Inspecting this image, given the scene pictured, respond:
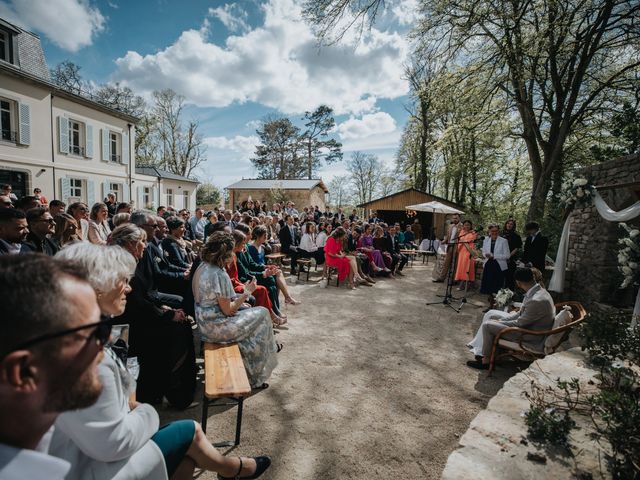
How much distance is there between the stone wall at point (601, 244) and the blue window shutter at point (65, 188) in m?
20.1

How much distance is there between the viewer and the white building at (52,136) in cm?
1355

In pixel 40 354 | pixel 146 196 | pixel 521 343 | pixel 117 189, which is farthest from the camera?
pixel 146 196

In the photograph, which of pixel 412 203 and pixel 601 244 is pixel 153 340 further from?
pixel 412 203

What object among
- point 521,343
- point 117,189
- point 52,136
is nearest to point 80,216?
point 521,343

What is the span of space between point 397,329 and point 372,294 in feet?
7.93

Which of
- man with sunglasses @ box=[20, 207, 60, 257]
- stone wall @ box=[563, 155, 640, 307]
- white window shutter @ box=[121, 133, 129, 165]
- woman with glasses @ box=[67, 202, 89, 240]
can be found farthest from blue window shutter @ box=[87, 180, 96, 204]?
stone wall @ box=[563, 155, 640, 307]

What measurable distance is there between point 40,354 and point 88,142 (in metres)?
20.6

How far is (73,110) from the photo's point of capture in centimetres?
1609

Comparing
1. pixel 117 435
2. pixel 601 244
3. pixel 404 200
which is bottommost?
pixel 117 435

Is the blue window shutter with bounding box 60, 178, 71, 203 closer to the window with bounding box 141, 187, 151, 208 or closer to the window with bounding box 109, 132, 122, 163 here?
the window with bounding box 109, 132, 122, 163

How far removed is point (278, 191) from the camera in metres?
32.0

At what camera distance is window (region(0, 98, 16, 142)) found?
1336 cm

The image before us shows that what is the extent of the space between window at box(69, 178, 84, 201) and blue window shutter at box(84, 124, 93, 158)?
4.91 ft

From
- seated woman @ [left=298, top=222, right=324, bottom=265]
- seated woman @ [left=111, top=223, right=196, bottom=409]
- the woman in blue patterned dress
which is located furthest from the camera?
seated woman @ [left=298, top=222, right=324, bottom=265]
